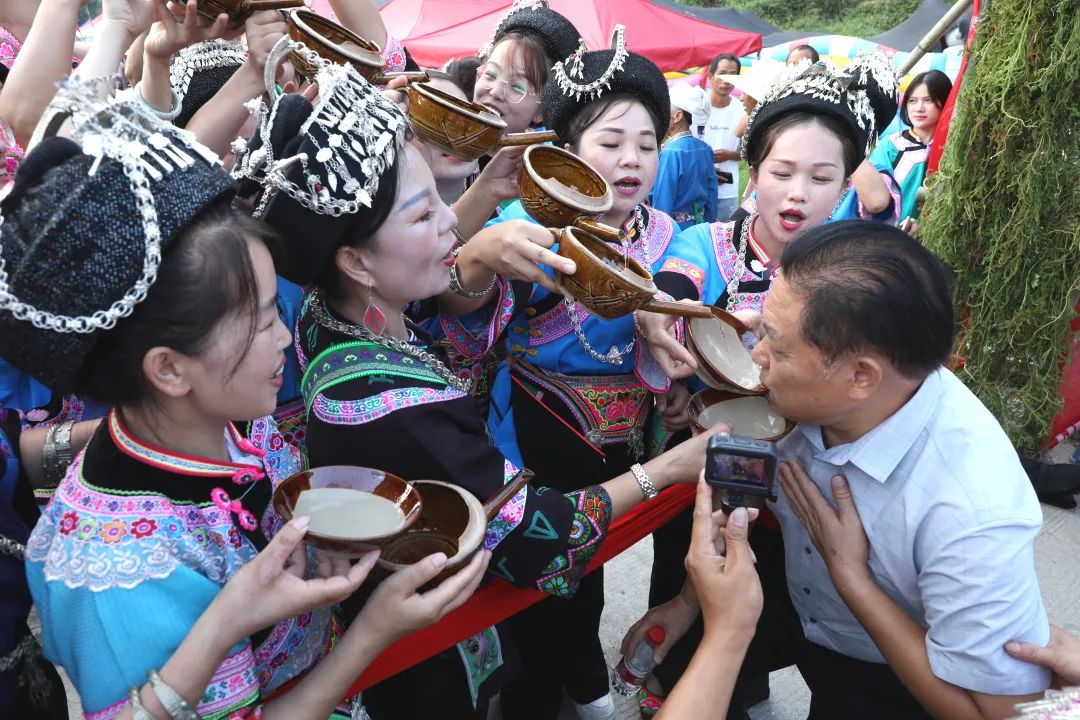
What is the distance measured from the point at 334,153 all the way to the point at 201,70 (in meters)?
1.51

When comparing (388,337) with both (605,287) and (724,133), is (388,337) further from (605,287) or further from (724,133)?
(724,133)

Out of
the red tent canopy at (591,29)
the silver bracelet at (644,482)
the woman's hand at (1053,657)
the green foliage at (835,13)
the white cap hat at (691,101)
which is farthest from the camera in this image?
the green foliage at (835,13)

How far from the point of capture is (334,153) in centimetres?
151

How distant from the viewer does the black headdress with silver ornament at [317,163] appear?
1.50 m

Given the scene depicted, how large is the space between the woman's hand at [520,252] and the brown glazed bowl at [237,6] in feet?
3.09

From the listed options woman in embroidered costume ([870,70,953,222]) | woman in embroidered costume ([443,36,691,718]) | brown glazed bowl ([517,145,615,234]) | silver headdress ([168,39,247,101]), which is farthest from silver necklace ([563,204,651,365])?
woman in embroidered costume ([870,70,953,222])

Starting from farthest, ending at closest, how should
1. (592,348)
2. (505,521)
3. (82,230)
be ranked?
(592,348) < (505,521) < (82,230)

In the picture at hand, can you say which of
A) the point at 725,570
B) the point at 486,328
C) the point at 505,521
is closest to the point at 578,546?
the point at 505,521

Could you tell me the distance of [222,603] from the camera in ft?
3.89

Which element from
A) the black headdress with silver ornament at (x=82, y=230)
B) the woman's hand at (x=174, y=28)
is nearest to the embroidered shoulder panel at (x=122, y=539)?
the black headdress with silver ornament at (x=82, y=230)

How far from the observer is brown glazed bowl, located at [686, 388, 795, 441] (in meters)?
2.09

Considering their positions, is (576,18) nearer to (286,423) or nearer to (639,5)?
(639,5)

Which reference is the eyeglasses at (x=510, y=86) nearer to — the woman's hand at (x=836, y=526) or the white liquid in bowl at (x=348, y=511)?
the woman's hand at (x=836, y=526)

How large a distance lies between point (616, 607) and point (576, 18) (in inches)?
375
